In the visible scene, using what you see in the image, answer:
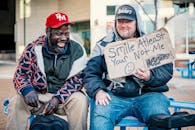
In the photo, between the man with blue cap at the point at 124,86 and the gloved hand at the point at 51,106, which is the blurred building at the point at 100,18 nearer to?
the man with blue cap at the point at 124,86

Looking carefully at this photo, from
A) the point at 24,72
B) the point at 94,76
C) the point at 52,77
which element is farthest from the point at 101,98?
the point at 24,72

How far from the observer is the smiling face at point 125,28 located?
3809mm

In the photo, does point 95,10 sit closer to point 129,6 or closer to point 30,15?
point 30,15

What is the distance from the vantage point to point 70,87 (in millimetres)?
3746

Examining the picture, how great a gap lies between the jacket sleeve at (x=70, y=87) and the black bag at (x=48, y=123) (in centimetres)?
→ 30

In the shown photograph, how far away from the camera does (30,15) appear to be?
104 ft

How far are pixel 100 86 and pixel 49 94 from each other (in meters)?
0.50

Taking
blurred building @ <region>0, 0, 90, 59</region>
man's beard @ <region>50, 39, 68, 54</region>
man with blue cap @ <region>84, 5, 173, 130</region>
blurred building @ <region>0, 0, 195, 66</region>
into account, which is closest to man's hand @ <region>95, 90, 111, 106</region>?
man with blue cap @ <region>84, 5, 173, 130</region>

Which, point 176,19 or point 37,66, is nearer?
point 37,66

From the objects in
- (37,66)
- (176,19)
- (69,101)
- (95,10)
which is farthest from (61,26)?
(95,10)

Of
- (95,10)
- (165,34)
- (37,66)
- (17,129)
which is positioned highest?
(95,10)

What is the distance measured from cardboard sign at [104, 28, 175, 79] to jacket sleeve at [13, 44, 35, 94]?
73 cm

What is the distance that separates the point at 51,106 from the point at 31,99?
0.18m

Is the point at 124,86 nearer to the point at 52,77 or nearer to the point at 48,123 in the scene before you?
the point at 52,77
